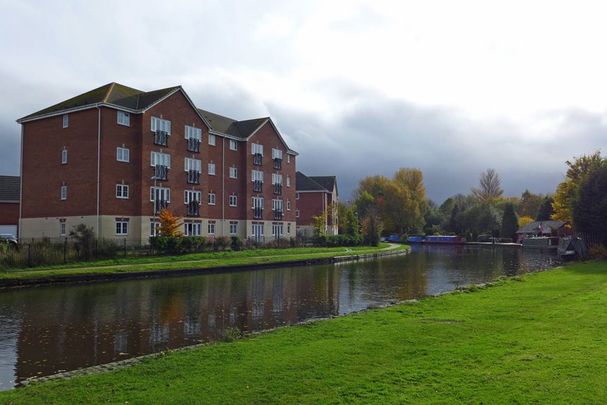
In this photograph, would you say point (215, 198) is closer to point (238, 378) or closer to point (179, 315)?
point (179, 315)

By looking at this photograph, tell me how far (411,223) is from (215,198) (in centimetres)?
6148

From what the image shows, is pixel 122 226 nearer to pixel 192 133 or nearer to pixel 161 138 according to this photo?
pixel 161 138

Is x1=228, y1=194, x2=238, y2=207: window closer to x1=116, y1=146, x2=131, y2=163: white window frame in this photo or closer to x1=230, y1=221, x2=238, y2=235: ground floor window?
x1=230, y1=221, x2=238, y2=235: ground floor window

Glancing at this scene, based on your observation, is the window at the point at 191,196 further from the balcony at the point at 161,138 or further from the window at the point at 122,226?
the window at the point at 122,226

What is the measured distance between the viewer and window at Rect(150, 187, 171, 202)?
4650 cm

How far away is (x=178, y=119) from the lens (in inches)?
1964

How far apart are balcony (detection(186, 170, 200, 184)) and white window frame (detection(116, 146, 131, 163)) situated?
23.1 feet

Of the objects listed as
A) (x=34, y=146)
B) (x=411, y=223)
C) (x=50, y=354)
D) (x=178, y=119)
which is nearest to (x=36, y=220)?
(x=34, y=146)

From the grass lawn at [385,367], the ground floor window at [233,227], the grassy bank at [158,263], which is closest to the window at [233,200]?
the ground floor window at [233,227]

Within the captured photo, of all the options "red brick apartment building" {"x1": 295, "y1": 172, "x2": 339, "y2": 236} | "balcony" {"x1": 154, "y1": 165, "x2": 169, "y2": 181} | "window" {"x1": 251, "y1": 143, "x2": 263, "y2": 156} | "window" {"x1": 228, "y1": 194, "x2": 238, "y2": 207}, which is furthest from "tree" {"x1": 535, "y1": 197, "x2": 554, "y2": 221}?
"balcony" {"x1": 154, "y1": 165, "x2": 169, "y2": 181}

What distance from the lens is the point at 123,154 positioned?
1762 inches

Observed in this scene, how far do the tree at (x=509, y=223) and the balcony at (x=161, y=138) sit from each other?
75753 mm

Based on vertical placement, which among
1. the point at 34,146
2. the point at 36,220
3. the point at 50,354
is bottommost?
the point at 50,354

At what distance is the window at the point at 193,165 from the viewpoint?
167 feet
